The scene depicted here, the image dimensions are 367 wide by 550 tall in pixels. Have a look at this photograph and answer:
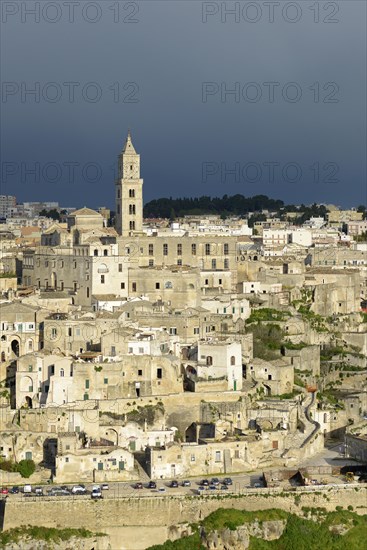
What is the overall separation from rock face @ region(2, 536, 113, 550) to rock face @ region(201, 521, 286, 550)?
258cm

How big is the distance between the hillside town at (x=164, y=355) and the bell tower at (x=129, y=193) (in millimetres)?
49

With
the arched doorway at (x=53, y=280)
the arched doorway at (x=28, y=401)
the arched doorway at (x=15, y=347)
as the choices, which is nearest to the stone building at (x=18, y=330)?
the arched doorway at (x=15, y=347)

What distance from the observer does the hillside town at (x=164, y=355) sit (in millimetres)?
43969

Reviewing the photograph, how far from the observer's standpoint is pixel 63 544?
40.3m

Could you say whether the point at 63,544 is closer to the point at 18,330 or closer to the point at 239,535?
the point at 239,535

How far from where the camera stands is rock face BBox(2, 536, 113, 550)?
4016cm

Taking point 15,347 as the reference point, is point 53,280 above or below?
above

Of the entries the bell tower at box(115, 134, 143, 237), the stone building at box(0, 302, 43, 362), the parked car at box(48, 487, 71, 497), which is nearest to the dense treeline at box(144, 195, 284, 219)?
the bell tower at box(115, 134, 143, 237)

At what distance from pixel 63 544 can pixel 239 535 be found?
4.43m

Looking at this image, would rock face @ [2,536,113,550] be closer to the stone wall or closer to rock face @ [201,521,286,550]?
the stone wall

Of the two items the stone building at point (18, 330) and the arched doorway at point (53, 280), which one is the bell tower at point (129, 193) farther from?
the stone building at point (18, 330)

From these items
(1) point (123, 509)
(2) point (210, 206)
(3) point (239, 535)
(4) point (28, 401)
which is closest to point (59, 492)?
(1) point (123, 509)

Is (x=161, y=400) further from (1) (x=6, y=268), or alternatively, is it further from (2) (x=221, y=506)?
(1) (x=6, y=268)

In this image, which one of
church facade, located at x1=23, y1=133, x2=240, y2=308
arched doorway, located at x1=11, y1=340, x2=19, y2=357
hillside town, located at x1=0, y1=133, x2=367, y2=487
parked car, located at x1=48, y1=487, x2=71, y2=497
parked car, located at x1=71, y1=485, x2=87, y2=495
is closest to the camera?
parked car, located at x1=48, y1=487, x2=71, y2=497
